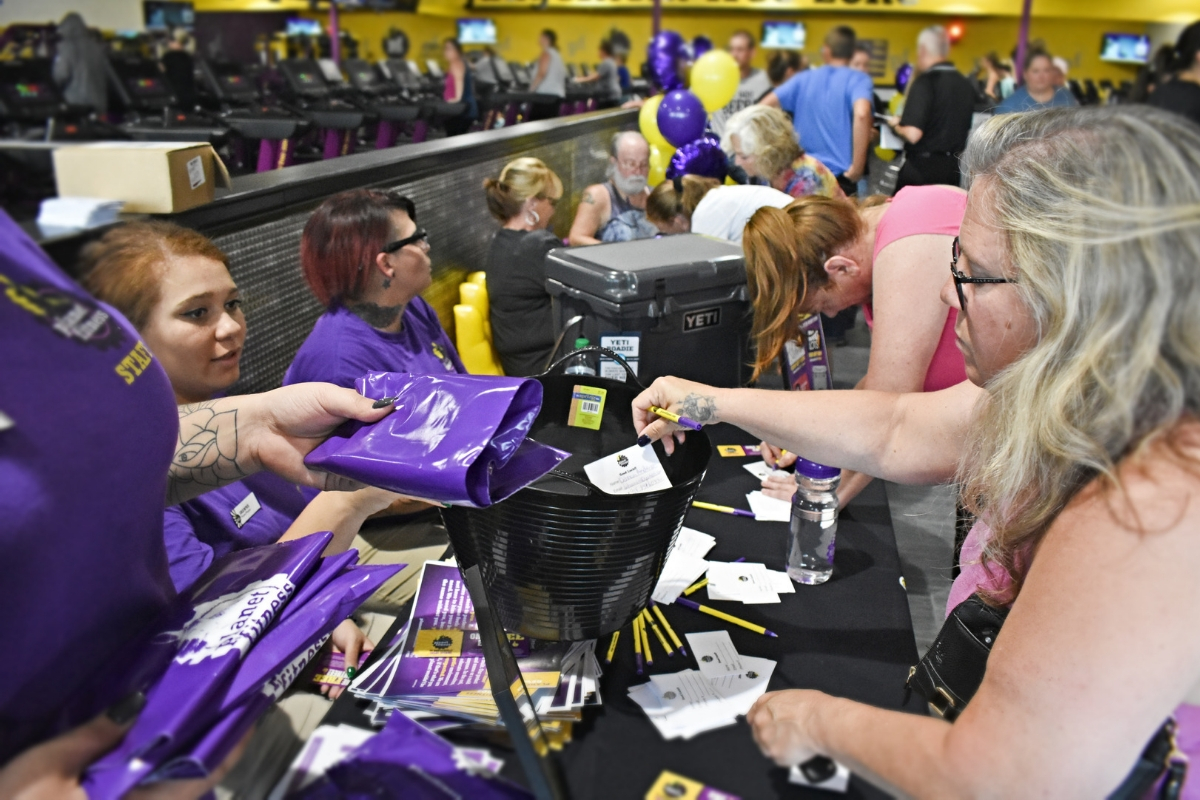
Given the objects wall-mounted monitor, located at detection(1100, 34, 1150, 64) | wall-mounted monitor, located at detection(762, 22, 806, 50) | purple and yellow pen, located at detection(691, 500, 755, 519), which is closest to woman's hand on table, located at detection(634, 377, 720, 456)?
purple and yellow pen, located at detection(691, 500, 755, 519)

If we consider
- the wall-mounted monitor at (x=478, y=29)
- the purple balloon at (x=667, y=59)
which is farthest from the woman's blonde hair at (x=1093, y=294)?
the wall-mounted monitor at (x=478, y=29)

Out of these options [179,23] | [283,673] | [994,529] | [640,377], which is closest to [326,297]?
[640,377]

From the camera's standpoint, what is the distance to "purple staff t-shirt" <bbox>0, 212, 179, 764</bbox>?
649mm

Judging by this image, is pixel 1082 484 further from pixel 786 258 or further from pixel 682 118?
pixel 682 118

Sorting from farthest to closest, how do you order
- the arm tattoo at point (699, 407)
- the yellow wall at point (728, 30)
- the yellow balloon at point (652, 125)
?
1. the yellow wall at point (728, 30)
2. the yellow balloon at point (652, 125)
3. the arm tattoo at point (699, 407)

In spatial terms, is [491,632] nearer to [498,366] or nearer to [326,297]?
[326,297]

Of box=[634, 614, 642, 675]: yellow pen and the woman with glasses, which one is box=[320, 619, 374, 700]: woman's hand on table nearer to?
box=[634, 614, 642, 675]: yellow pen

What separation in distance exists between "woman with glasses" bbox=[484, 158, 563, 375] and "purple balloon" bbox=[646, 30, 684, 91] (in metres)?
6.37

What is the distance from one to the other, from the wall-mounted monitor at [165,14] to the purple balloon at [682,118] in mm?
12534

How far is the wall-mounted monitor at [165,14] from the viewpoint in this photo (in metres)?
14.7

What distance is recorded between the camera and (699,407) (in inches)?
59.8

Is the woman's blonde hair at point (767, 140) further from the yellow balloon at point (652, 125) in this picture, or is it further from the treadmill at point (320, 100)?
the treadmill at point (320, 100)

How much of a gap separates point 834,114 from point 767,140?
1963 mm

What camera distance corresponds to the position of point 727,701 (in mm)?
1138
